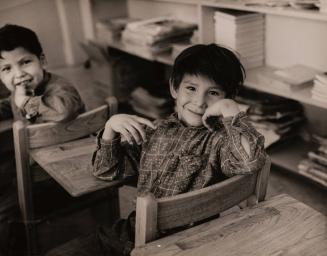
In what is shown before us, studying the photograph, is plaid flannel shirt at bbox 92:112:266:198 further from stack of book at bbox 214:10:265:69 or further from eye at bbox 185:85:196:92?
stack of book at bbox 214:10:265:69

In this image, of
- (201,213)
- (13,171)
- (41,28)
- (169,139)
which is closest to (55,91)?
(13,171)

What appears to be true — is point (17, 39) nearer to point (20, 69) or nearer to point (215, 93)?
point (20, 69)

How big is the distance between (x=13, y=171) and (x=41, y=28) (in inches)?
112

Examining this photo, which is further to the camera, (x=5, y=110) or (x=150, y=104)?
(x=150, y=104)

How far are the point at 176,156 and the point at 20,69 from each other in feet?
2.78

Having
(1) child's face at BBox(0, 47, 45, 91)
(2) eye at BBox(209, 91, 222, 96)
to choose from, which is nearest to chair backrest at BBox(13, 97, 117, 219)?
(1) child's face at BBox(0, 47, 45, 91)

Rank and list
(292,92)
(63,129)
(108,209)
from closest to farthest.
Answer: (63,129), (108,209), (292,92)

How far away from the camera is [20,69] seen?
1.93 metres

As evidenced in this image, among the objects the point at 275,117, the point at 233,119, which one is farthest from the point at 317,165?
the point at 233,119

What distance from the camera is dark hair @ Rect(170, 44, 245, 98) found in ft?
4.80

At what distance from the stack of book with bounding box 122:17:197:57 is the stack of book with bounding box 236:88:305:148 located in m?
0.72

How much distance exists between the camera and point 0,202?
1.89 meters

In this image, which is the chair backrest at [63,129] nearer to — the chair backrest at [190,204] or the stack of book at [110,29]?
the chair backrest at [190,204]

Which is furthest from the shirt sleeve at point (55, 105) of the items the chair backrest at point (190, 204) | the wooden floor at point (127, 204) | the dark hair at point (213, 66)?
the chair backrest at point (190, 204)
